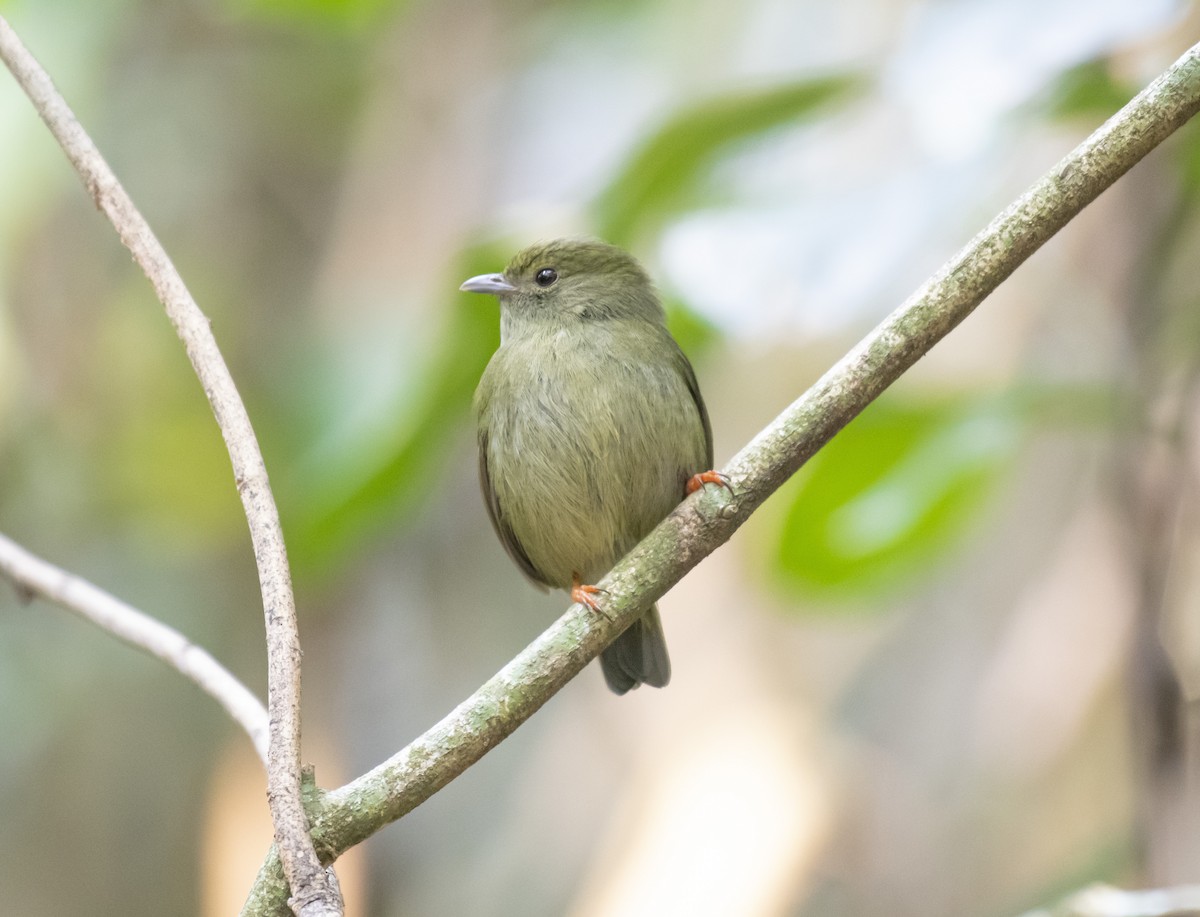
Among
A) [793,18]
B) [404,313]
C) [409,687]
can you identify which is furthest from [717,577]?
[793,18]

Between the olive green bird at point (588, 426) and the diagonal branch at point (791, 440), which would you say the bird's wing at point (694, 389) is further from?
the diagonal branch at point (791, 440)

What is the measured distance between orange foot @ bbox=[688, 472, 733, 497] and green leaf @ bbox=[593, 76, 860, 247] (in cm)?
66

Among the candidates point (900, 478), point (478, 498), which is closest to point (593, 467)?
point (900, 478)

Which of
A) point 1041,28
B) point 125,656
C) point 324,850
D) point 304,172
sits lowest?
point 324,850

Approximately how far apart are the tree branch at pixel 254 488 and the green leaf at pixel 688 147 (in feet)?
4.51

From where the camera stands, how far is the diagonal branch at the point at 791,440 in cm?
176

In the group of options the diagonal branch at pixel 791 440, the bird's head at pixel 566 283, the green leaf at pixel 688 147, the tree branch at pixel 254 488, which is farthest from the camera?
the bird's head at pixel 566 283

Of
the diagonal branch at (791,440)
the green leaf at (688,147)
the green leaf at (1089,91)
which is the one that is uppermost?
the green leaf at (688,147)

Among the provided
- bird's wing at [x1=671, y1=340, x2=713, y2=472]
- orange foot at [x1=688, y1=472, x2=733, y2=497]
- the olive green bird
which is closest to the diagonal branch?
orange foot at [x1=688, y1=472, x2=733, y2=497]

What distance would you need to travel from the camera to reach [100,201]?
2078 mm

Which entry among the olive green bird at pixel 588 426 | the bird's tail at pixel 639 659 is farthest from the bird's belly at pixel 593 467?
the bird's tail at pixel 639 659

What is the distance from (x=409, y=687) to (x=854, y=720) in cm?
206

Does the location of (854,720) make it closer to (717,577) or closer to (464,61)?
(717,577)

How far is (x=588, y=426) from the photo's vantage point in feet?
10.0
